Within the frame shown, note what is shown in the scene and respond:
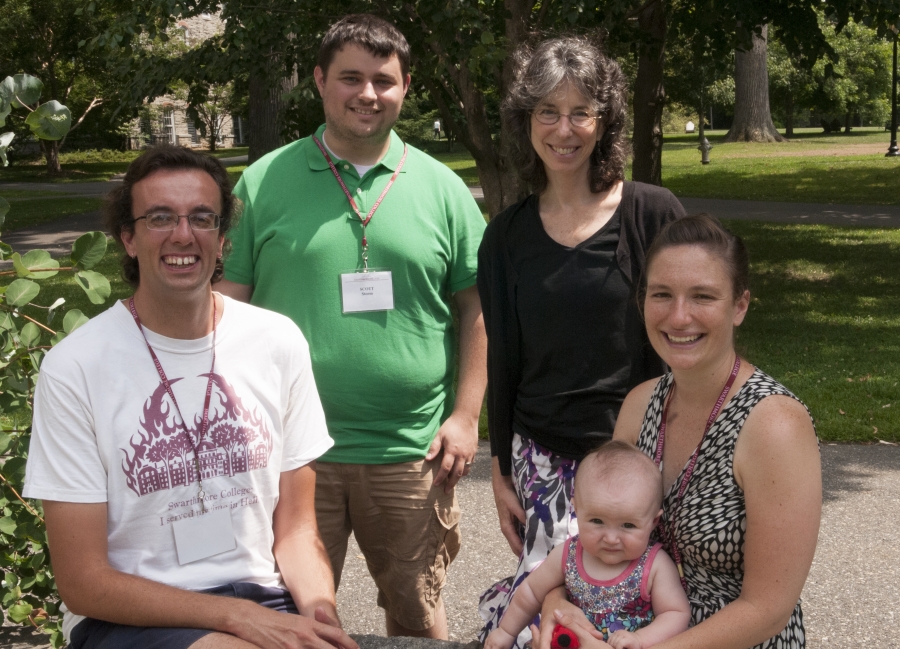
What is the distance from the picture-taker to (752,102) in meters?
40.4

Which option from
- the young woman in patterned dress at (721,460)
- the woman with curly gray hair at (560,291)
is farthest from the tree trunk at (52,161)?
the young woman in patterned dress at (721,460)

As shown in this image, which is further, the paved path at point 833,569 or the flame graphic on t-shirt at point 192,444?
the paved path at point 833,569

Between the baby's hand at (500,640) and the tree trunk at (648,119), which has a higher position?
the tree trunk at (648,119)

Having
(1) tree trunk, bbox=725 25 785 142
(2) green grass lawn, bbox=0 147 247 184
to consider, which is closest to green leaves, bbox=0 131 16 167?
(2) green grass lawn, bbox=0 147 247 184

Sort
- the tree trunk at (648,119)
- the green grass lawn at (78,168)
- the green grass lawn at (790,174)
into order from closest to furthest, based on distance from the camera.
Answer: the tree trunk at (648,119), the green grass lawn at (790,174), the green grass lawn at (78,168)

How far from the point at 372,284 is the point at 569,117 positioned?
802 mm

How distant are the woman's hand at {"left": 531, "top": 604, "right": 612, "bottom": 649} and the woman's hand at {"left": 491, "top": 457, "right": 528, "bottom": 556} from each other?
1.87 feet

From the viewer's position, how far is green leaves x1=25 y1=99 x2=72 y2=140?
261cm

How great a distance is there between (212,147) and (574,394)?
4631cm

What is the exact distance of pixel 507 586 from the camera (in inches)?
106

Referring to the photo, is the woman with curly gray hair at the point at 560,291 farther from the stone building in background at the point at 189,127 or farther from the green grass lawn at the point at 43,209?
the stone building in background at the point at 189,127

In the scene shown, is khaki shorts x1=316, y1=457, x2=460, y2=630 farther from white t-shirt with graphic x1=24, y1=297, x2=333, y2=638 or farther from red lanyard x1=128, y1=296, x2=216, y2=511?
red lanyard x1=128, y1=296, x2=216, y2=511

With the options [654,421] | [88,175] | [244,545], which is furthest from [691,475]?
[88,175]

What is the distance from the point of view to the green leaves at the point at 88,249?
2756 millimetres
